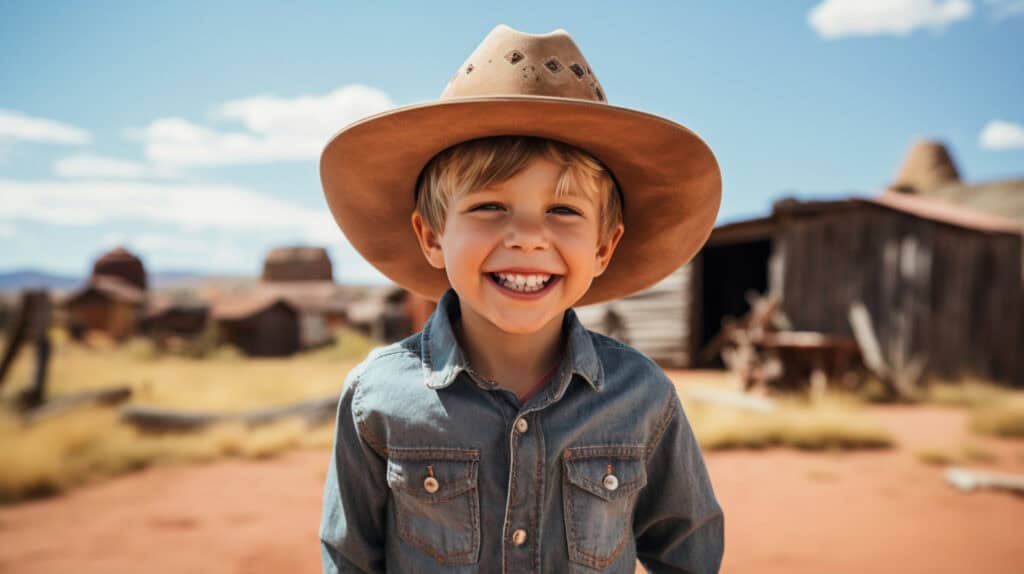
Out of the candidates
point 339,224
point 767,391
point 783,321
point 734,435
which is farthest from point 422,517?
point 783,321

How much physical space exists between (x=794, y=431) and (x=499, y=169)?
5691mm

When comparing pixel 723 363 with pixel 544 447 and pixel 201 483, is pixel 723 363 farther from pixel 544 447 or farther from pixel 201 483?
pixel 544 447

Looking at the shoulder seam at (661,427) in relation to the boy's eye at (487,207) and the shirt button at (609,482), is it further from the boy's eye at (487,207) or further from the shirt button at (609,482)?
the boy's eye at (487,207)

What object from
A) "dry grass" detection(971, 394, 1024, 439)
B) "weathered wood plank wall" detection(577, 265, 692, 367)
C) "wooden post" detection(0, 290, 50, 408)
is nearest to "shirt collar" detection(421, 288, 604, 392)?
"dry grass" detection(971, 394, 1024, 439)

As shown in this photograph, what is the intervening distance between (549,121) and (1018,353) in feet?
37.0

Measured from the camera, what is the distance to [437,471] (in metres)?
1.34

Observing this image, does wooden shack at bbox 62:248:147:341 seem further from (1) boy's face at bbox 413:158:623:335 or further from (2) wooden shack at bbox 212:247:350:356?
(1) boy's face at bbox 413:158:623:335

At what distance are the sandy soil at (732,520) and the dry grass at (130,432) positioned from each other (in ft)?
0.76

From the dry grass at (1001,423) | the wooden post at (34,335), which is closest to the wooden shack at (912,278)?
the dry grass at (1001,423)

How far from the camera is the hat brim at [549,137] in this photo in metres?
1.32

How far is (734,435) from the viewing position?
6098 millimetres

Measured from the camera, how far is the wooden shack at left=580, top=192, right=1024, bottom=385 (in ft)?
31.2

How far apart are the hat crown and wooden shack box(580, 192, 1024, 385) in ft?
31.3

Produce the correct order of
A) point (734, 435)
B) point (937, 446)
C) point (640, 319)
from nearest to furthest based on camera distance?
point (937, 446), point (734, 435), point (640, 319)
